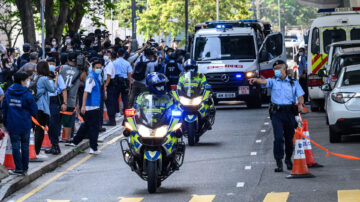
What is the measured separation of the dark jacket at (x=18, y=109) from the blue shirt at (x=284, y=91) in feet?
12.1

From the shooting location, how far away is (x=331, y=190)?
1173 cm

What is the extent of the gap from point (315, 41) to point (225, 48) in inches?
116

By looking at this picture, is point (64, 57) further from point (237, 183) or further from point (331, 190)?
point (331, 190)

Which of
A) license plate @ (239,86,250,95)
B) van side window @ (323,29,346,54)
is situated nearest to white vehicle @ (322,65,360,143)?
van side window @ (323,29,346,54)

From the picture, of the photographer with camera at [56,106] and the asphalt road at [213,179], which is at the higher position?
the photographer with camera at [56,106]

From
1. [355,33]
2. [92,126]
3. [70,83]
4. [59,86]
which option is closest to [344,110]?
[92,126]

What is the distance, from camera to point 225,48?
27422 mm

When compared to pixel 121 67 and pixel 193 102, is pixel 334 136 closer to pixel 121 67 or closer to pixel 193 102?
pixel 193 102

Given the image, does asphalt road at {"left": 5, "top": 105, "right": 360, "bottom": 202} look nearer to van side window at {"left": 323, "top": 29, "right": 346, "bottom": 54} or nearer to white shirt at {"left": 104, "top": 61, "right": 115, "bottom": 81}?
white shirt at {"left": 104, "top": 61, "right": 115, "bottom": 81}

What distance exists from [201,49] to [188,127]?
1067 centimetres

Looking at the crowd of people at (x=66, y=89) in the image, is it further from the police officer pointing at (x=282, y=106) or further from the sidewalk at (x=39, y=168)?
the police officer pointing at (x=282, y=106)

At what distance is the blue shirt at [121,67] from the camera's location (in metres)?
22.5

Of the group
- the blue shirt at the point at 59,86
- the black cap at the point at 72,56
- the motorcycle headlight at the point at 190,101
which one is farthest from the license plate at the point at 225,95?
the blue shirt at the point at 59,86

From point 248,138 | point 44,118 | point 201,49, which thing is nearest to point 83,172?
point 44,118
